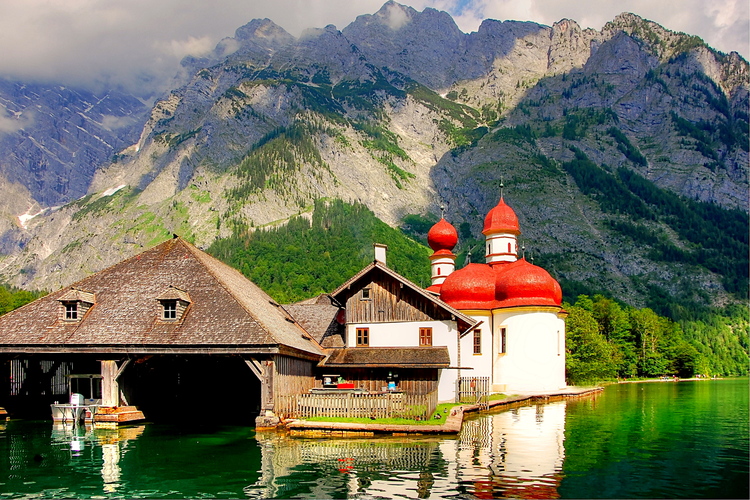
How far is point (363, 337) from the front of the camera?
45.8m

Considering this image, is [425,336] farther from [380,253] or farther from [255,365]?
[255,365]

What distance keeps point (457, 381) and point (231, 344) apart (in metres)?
19.0

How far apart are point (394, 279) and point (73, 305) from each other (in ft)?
60.5

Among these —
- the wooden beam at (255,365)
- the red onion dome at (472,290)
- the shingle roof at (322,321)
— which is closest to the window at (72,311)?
the wooden beam at (255,365)

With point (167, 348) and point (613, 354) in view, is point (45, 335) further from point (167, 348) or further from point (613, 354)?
point (613, 354)

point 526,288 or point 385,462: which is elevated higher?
point 526,288

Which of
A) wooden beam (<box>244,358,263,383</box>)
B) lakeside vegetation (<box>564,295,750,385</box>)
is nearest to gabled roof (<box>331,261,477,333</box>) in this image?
wooden beam (<box>244,358,263,383</box>)

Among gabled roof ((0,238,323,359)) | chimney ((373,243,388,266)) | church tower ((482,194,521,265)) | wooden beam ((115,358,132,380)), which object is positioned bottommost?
wooden beam ((115,358,132,380))

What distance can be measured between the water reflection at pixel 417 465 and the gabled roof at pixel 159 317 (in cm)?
541

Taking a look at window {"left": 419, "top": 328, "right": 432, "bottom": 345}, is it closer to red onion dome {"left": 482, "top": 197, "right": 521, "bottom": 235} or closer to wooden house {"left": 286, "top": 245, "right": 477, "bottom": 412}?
wooden house {"left": 286, "top": 245, "right": 477, "bottom": 412}

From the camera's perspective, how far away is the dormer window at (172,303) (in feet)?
119

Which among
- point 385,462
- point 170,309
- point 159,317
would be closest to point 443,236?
point 170,309

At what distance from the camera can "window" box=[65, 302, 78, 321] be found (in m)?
38.1

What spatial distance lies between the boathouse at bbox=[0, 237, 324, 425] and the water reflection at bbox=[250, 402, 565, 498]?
5.42 meters
